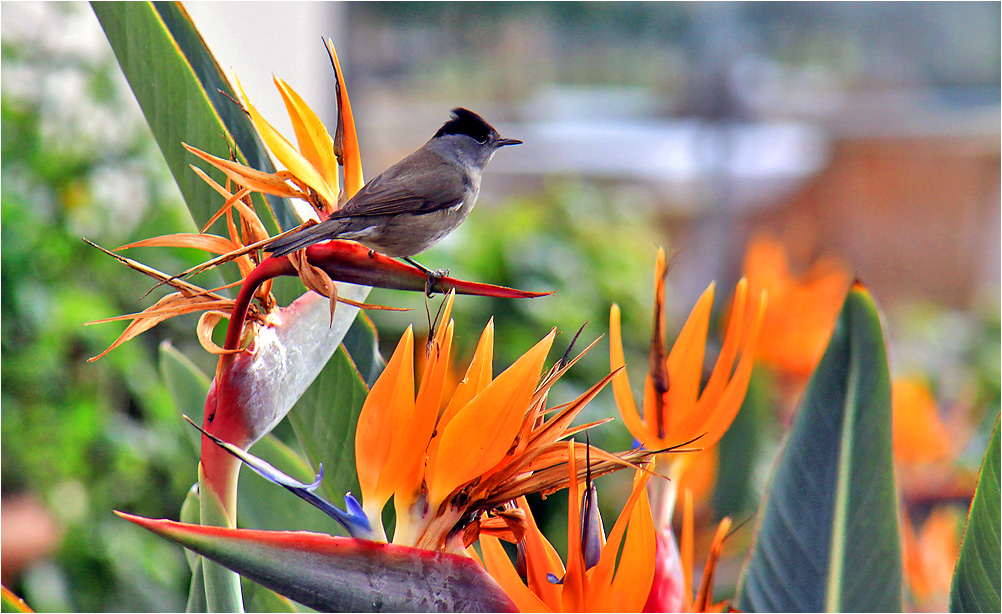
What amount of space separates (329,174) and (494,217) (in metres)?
1.04

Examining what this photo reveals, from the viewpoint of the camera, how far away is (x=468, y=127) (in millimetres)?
185

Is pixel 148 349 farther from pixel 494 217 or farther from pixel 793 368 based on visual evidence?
pixel 793 368

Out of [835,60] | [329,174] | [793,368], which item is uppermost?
[835,60]

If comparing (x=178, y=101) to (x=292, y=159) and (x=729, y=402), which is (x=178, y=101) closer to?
(x=292, y=159)

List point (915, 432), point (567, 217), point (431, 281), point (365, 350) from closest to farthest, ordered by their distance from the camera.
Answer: point (431, 281) → point (365, 350) → point (915, 432) → point (567, 217)

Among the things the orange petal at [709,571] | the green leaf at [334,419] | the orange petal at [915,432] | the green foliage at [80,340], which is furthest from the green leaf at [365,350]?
the orange petal at [915,432]

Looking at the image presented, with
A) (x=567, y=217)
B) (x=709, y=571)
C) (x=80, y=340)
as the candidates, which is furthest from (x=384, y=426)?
(x=567, y=217)

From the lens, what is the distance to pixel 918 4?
249cm

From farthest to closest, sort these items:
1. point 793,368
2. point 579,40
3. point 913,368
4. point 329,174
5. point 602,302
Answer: point 579,40
point 913,368
point 602,302
point 793,368
point 329,174

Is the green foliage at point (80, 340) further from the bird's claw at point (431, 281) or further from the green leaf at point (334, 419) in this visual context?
the bird's claw at point (431, 281)

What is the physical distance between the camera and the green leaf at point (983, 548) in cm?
24

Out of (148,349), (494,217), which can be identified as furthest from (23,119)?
(494,217)

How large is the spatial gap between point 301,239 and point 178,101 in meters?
0.08

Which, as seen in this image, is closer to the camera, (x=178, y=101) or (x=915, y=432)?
(x=178, y=101)
